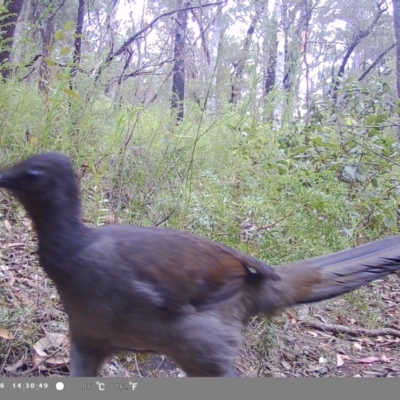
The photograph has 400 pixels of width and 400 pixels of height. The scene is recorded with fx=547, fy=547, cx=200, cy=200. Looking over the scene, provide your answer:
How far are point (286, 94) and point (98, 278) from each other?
370 cm

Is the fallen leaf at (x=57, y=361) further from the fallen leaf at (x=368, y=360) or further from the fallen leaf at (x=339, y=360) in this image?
the fallen leaf at (x=368, y=360)

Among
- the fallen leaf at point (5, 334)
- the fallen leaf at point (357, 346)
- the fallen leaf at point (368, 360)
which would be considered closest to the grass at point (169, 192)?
the fallen leaf at point (5, 334)

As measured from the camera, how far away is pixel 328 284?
2.41 m

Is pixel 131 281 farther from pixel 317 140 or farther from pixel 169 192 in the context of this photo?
pixel 317 140

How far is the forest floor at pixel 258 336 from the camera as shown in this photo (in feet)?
8.25

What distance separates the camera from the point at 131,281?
5.91 ft

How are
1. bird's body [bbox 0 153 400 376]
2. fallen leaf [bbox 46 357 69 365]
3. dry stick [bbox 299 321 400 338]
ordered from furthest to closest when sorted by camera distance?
dry stick [bbox 299 321 400 338], fallen leaf [bbox 46 357 69 365], bird's body [bbox 0 153 400 376]

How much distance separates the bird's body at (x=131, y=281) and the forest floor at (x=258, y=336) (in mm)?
602

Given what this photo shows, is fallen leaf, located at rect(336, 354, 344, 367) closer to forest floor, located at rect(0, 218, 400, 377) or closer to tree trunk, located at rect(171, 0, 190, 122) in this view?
forest floor, located at rect(0, 218, 400, 377)

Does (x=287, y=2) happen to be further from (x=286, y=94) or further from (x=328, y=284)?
(x=328, y=284)

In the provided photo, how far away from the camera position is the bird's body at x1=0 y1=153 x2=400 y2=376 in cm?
177

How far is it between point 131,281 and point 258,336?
130cm

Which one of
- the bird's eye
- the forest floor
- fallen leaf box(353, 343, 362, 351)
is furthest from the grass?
the bird's eye

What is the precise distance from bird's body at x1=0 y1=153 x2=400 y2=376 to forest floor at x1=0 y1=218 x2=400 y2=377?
1.98 feet
